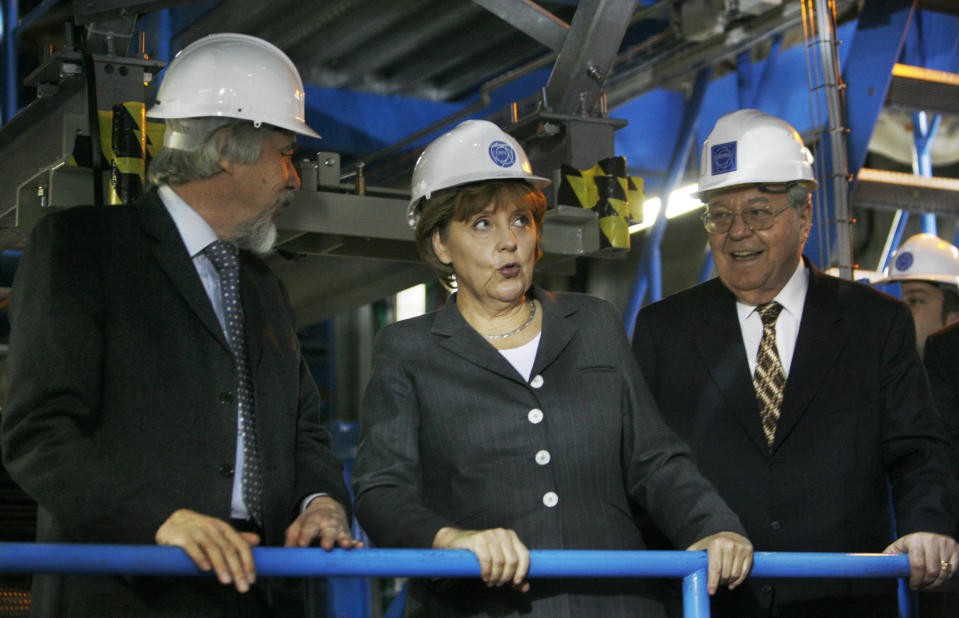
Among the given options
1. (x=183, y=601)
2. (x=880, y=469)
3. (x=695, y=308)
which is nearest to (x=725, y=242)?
(x=695, y=308)

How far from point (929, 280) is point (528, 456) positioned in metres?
4.34

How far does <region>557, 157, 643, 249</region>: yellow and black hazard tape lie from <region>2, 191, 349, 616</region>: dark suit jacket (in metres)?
1.85

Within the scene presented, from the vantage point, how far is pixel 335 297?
6094mm

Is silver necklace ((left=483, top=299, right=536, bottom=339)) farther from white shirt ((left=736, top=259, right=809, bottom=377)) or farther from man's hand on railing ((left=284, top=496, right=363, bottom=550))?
white shirt ((left=736, top=259, right=809, bottom=377))

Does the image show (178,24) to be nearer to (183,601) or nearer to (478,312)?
(478,312)

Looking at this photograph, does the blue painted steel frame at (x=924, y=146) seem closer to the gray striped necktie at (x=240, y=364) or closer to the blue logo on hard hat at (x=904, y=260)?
the blue logo on hard hat at (x=904, y=260)

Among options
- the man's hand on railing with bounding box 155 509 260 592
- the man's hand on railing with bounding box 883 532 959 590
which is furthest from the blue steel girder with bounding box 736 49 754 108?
the man's hand on railing with bounding box 155 509 260 592

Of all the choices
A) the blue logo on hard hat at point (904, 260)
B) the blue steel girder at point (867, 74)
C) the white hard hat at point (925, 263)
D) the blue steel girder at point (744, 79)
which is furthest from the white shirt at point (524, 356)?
the blue steel girder at point (744, 79)

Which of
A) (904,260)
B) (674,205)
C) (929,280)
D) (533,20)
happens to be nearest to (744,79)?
(674,205)

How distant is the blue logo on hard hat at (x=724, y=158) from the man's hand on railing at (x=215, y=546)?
2.08m

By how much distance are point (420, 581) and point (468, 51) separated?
510 centimetres

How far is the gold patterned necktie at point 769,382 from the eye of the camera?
3117mm

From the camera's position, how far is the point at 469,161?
9.20 feet

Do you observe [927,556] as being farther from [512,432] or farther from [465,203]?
[465,203]
